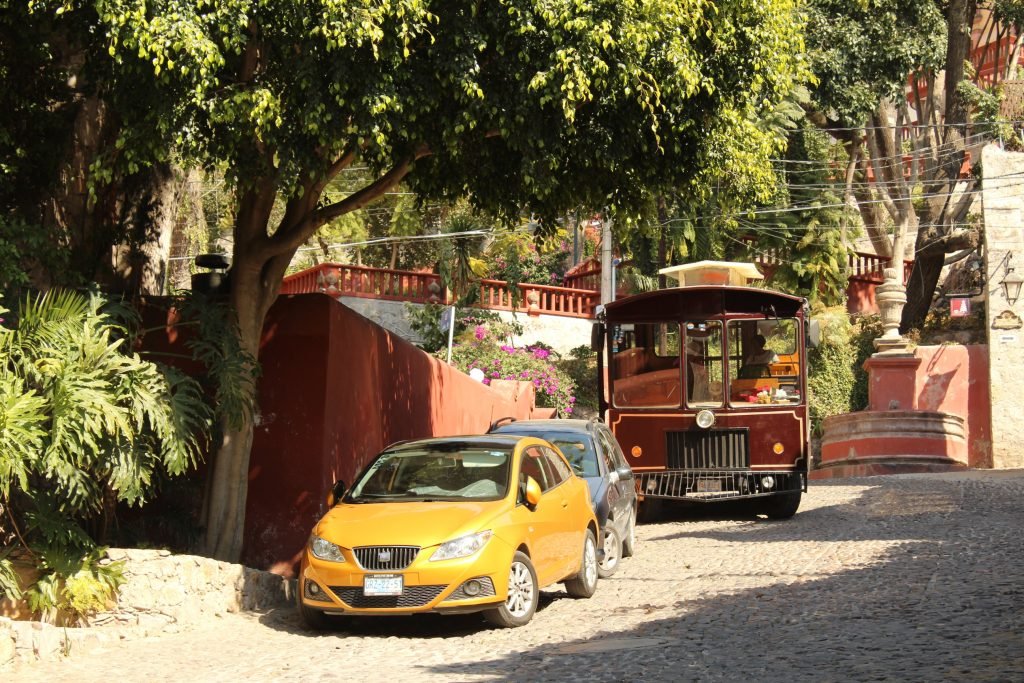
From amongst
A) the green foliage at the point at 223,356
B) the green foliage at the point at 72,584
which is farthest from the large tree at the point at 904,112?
the green foliage at the point at 72,584

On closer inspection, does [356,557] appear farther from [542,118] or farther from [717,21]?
[717,21]

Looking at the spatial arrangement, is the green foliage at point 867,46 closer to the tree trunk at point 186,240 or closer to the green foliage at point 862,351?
the green foliage at point 862,351

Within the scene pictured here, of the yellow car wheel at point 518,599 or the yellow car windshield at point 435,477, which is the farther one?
the yellow car windshield at point 435,477

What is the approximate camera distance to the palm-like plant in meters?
9.15

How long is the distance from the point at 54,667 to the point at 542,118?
617 centimetres

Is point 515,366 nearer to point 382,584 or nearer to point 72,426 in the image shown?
point 382,584

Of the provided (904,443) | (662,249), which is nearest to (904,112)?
(662,249)

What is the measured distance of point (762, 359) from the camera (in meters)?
18.2

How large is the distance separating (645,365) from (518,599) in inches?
348

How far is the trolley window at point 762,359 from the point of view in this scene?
59.4ft

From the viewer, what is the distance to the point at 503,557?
988 cm

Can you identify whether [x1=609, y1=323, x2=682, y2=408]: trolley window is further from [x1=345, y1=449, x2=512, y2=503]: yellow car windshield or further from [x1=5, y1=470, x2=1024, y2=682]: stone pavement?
[x1=345, y1=449, x2=512, y2=503]: yellow car windshield

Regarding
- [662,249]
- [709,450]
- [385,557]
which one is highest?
[662,249]

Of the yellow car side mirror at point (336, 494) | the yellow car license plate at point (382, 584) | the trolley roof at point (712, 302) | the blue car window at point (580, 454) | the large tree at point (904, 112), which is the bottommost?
the yellow car license plate at point (382, 584)
